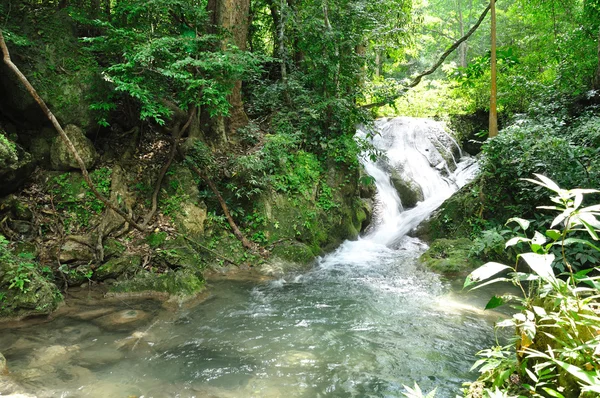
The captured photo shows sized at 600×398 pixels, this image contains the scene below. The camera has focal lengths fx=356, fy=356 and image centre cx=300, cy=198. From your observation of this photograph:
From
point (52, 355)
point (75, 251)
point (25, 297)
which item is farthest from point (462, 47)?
point (52, 355)

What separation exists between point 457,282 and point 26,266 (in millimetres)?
6661

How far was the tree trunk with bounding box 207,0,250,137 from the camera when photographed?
8008 millimetres

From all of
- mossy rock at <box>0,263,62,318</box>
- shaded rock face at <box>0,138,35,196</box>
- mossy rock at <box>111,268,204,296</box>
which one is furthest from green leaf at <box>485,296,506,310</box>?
shaded rock face at <box>0,138,35,196</box>

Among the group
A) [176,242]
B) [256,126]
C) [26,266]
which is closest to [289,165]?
[256,126]

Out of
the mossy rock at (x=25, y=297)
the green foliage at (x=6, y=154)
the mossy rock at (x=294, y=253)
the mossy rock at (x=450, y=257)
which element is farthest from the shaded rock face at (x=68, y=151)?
the mossy rock at (x=450, y=257)

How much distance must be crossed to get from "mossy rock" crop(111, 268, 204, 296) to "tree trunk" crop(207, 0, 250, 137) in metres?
3.82

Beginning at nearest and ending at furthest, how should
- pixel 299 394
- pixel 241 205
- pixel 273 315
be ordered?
pixel 299 394, pixel 273 315, pixel 241 205

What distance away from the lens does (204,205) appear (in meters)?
7.27

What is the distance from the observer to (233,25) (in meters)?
8.13

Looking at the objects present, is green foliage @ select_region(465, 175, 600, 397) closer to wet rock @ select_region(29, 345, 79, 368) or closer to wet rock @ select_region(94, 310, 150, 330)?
wet rock @ select_region(29, 345, 79, 368)

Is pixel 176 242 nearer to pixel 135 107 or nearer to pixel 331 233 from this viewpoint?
pixel 135 107

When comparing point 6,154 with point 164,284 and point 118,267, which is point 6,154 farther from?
point 164,284

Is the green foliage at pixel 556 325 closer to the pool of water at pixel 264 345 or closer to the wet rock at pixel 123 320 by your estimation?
the pool of water at pixel 264 345

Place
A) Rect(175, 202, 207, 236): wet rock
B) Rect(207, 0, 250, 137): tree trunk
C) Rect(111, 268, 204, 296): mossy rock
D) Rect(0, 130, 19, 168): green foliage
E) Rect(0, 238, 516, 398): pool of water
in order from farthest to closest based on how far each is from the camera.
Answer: Rect(207, 0, 250, 137): tree trunk
Rect(175, 202, 207, 236): wet rock
Rect(111, 268, 204, 296): mossy rock
Rect(0, 130, 19, 168): green foliage
Rect(0, 238, 516, 398): pool of water
